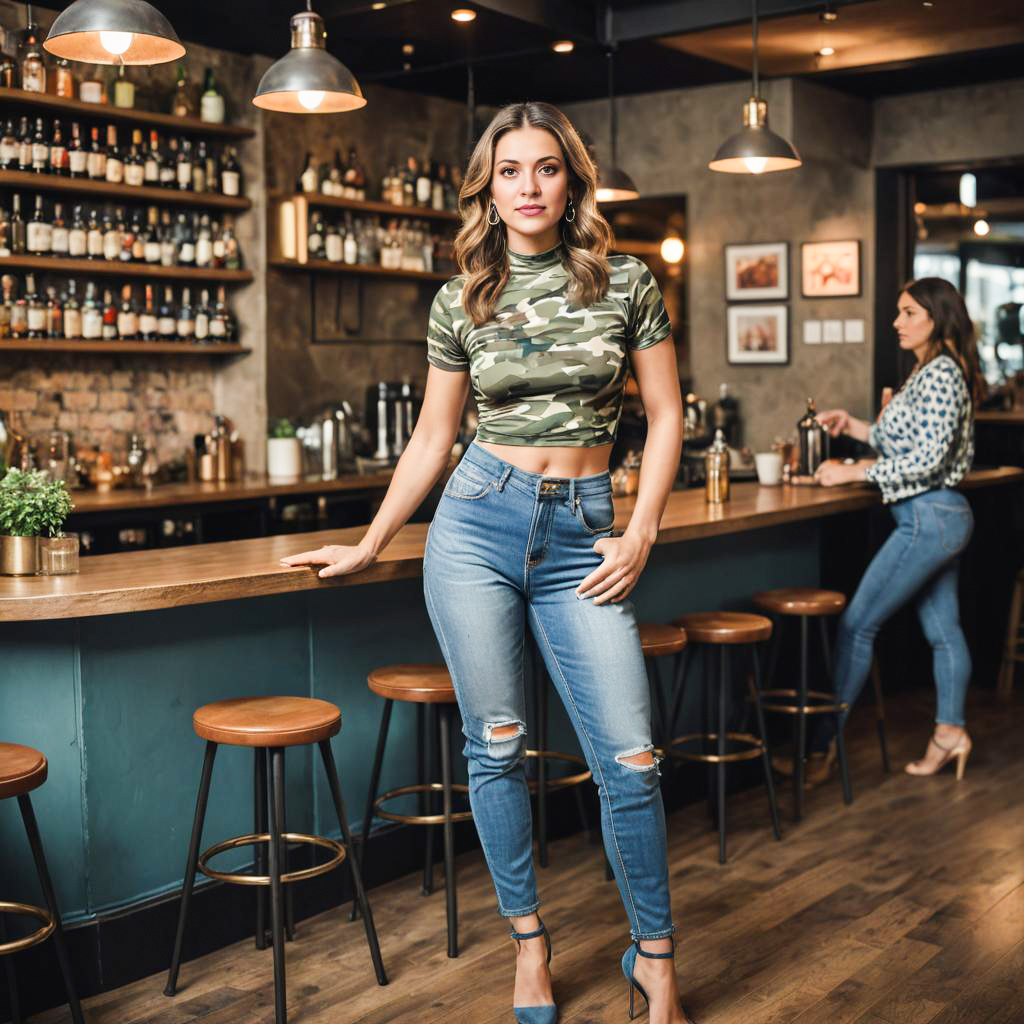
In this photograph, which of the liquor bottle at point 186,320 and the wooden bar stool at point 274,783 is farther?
the liquor bottle at point 186,320

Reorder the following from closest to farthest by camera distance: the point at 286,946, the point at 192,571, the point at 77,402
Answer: the point at 192,571 → the point at 286,946 → the point at 77,402

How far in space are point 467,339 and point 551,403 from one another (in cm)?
21

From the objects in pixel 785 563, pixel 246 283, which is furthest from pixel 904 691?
pixel 246 283

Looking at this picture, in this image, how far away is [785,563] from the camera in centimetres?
492

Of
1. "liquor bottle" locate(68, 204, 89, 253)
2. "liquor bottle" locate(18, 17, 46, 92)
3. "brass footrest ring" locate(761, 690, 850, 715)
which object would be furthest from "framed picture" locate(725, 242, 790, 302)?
"liquor bottle" locate(18, 17, 46, 92)

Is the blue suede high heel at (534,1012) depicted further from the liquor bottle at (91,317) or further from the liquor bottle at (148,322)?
the liquor bottle at (148,322)

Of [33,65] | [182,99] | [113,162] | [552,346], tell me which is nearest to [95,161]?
[113,162]

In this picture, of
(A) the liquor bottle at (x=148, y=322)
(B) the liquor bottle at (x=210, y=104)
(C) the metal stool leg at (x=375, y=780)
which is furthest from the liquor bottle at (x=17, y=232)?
(C) the metal stool leg at (x=375, y=780)

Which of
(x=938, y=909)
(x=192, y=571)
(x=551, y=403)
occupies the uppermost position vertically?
(x=551, y=403)

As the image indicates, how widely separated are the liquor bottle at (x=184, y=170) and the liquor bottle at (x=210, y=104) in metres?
0.17

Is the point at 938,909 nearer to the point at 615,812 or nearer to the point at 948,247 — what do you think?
the point at 615,812

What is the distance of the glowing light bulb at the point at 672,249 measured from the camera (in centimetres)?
745

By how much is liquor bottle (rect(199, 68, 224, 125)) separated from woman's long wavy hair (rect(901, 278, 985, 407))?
3227 mm

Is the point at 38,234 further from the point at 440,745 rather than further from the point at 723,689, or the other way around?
the point at 723,689
